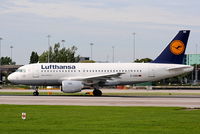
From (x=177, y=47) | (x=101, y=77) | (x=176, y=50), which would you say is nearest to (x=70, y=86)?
(x=101, y=77)

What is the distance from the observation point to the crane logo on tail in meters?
57.6

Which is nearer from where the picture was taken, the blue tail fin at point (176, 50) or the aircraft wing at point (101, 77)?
the aircraft wing at point (101, 77)

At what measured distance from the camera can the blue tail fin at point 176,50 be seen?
5756cm

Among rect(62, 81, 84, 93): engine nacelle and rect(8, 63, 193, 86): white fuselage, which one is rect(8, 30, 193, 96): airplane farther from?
rect(62, 81, 84, 93): engine nacelle

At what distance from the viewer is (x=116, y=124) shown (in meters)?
23.4

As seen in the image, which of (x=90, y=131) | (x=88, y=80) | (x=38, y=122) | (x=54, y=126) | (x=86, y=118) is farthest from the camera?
(x=88, y=80)

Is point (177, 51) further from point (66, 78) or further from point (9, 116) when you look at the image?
point (9, 116)

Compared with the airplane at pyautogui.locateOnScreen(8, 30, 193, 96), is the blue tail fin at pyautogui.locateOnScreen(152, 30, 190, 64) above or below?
above

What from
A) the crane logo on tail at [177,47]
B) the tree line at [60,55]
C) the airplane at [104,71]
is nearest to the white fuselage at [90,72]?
the airplane at [104,71]

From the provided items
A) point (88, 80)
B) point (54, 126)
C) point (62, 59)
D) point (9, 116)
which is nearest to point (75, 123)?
point (54, 126)

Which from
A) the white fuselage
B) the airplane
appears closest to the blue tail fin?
the airplane

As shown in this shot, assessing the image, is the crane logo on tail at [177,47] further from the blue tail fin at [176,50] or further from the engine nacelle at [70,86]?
the engine nacelle at [70,86]

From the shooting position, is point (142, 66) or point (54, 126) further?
Result: point (142, 66)

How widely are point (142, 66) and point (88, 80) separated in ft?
20.8
